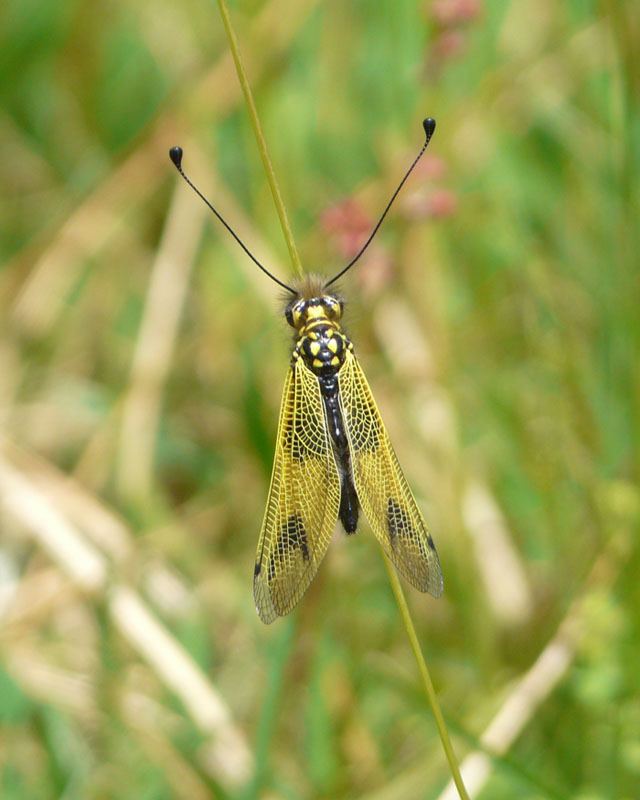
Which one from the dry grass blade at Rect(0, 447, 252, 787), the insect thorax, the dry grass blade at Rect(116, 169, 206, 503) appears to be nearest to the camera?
the insect thorax

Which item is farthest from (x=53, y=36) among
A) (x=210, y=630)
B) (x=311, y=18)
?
(x=210, y=630)

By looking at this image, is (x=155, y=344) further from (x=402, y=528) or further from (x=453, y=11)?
(x=402, y=528)

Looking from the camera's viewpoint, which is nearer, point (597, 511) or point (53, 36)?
point (597, 511)

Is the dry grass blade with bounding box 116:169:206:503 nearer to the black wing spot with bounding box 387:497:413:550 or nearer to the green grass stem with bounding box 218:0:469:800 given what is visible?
the black wing spot with bounding box 387:497:413:550

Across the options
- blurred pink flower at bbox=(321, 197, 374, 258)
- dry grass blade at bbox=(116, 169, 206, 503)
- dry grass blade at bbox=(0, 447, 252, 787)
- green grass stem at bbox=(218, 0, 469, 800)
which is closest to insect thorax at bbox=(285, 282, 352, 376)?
green grass stem at bbox=(218, 0, 469, 800)

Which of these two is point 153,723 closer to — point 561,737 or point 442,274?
point 561,737

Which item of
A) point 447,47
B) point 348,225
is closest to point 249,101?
point 348,225
